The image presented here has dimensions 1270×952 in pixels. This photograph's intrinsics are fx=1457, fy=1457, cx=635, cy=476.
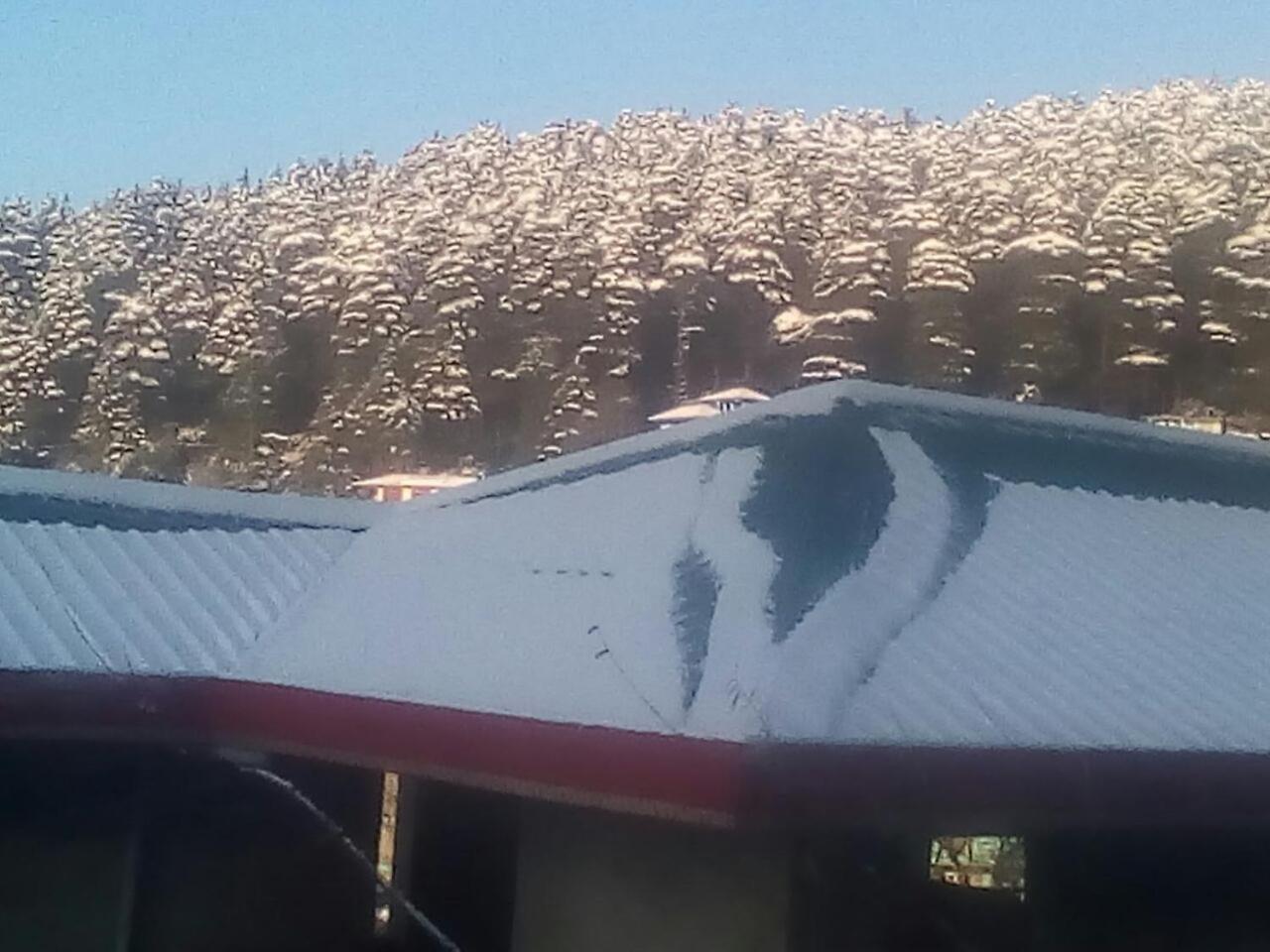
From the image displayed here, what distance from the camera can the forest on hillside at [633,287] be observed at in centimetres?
3662

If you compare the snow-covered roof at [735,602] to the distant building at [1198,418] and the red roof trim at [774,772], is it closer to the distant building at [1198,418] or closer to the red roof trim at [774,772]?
the red roof trim at [774,772]

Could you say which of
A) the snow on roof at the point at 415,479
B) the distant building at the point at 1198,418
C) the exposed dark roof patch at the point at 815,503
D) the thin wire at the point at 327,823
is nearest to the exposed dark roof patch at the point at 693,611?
the exposed dark roof patch at the point at 815,503

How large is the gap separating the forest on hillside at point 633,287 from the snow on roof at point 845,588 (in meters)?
26.9

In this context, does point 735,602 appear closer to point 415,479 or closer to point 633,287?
point 415,479

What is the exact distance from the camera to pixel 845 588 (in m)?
5.72

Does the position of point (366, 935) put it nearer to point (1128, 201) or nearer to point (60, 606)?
point (60, 606)

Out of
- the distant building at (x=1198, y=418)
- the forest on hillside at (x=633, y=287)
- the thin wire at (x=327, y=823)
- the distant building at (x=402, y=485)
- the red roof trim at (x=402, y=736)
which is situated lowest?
the thin wire at (x=327, y=823)

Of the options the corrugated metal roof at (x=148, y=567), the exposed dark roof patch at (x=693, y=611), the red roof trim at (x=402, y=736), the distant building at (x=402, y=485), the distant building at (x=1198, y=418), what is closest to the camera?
the red roof trim at (x=402, y=736)

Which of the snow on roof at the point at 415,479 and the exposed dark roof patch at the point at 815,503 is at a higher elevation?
the snow on roof at the point at 415,479

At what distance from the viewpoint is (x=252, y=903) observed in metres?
7.77

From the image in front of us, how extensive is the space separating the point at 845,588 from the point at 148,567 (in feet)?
14.1

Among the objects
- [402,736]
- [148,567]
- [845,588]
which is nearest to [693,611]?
[845,588]

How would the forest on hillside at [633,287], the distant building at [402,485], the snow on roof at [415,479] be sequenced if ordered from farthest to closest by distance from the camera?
the forest on hillside at [633,287], the snow on roof at [415,479], the distant building at [402,485]

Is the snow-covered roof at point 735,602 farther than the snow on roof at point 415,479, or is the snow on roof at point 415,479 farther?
the snow on roof at point 415,479
